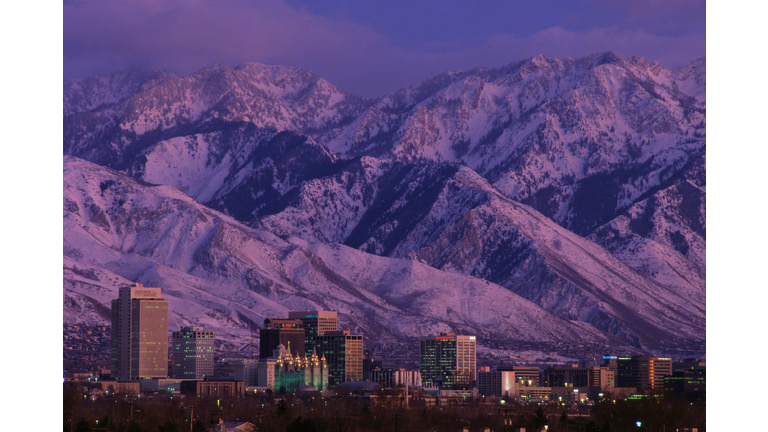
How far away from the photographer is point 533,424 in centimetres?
8900

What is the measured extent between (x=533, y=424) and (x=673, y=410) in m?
11.1

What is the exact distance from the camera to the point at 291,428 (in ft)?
227
